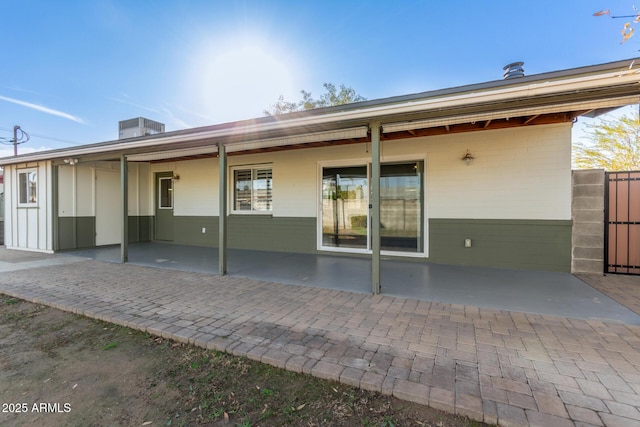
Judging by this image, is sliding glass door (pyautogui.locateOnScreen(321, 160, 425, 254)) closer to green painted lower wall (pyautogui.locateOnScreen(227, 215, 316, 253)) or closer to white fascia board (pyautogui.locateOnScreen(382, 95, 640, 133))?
green painted lower wall (pyautogui.locateOnScreen(227, 215, 316, 253))

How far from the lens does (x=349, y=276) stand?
4.87 m

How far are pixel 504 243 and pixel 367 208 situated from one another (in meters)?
2.70

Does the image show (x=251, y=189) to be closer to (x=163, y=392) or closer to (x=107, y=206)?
(x=107, y=206)

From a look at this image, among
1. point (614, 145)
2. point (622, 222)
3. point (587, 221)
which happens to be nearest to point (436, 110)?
point (587, 221)

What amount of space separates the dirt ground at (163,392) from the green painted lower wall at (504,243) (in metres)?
4.49

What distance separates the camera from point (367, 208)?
645 centimetres

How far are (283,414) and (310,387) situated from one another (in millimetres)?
288

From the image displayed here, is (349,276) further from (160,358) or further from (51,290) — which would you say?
(51,290)

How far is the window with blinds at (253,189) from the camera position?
7641 millimetres

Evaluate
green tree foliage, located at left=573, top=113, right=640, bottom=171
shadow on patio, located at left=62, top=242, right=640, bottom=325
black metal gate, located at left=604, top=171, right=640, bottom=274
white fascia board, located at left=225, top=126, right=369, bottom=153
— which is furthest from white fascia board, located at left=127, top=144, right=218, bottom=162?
A: green tree foliage, located at left=573, top=113, right=640, bottom=171

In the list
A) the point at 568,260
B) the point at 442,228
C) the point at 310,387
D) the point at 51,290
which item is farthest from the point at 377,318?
the point at 51,290

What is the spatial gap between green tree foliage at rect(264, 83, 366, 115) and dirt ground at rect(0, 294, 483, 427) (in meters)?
17.8

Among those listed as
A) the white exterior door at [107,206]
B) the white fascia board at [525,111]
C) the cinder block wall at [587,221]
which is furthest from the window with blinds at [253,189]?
the cinder block wall at [587,221]

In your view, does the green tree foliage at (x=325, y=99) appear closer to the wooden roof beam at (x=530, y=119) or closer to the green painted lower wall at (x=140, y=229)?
the green painted lower wall at (x=140, y=229)
